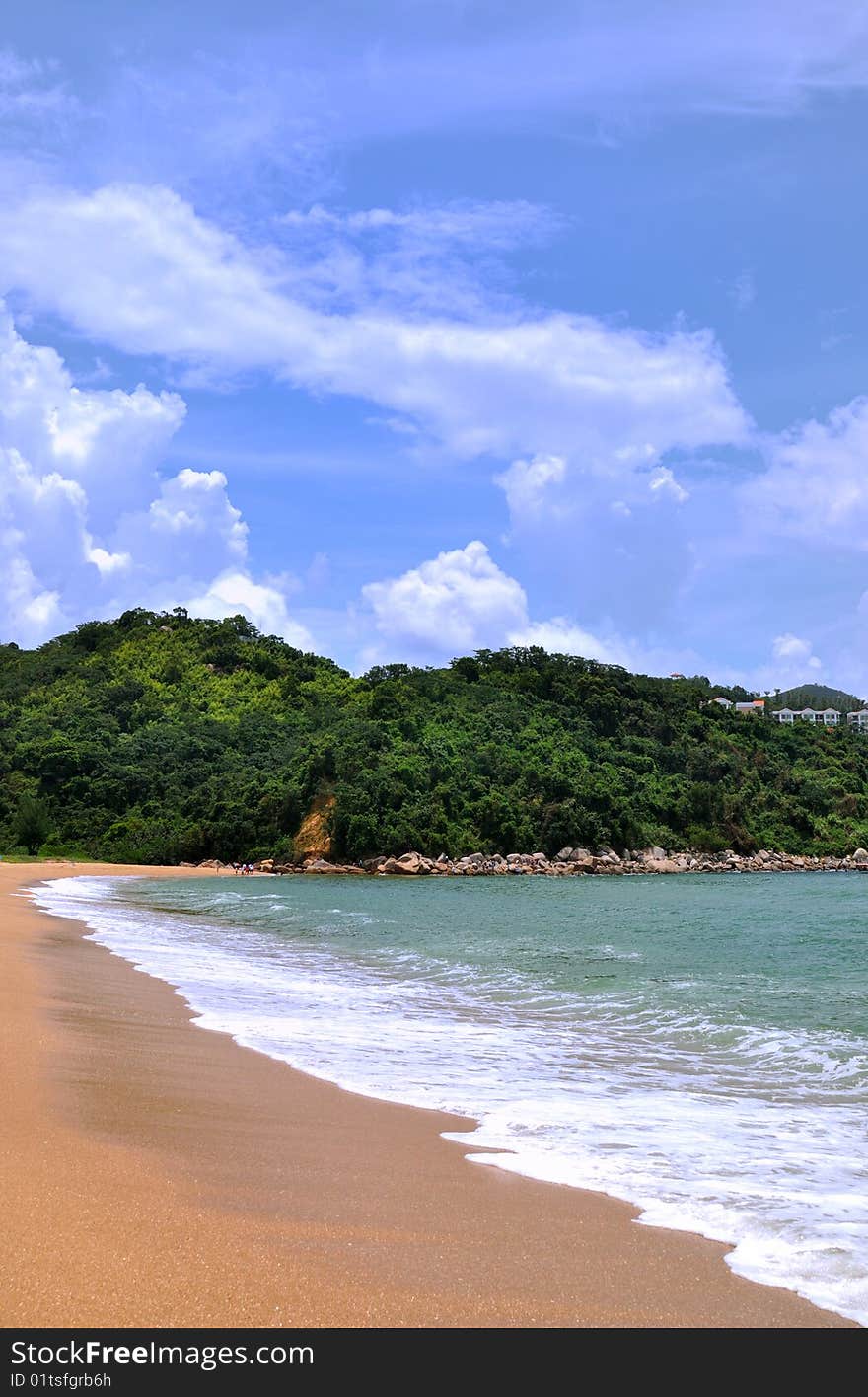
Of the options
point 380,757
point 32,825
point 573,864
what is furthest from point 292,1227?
point 380,757

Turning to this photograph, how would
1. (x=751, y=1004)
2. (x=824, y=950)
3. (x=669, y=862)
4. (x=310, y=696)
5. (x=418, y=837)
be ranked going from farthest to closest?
(x=310, y=696), (x=669, y=862), (x=418, y=837), (x=824, y=950), (x=751, y=1004)

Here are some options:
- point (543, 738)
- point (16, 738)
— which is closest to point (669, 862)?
point (543, 738)

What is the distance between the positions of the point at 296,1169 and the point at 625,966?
11.4 meters

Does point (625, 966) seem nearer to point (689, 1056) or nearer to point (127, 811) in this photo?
point (689, 1056)

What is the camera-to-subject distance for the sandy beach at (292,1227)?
3.33m

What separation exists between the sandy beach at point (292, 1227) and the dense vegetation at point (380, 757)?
54.4 metres

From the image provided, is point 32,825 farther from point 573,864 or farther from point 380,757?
point 573,864

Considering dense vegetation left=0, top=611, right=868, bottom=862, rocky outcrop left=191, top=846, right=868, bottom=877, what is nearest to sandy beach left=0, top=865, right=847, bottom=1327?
rocky outcrop left=191, top=846, right=868, bottom=877

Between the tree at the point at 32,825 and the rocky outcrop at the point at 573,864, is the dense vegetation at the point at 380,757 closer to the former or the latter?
the tree at the point at 32,825

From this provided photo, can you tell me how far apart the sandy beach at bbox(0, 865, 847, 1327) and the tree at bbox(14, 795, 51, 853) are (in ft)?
194

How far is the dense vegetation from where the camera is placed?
63.9m

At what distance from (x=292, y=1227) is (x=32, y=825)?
6265cm

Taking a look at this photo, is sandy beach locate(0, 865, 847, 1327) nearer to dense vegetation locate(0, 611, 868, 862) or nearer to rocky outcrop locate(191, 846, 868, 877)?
rocky outcrop locate(191, 846, 868, 877)

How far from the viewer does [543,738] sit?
7912 cm
